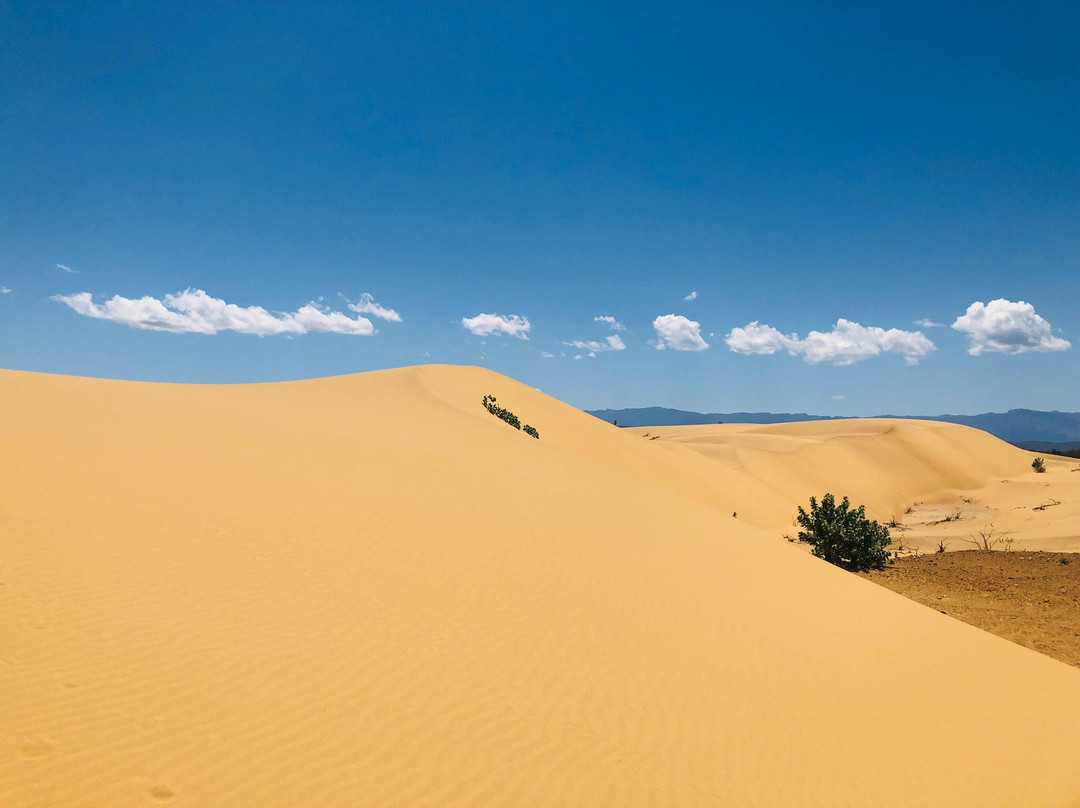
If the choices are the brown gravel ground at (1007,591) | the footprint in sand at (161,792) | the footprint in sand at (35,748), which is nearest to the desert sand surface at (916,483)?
the brown gravel ground at (1007,591)

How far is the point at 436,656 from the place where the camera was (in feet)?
15.5

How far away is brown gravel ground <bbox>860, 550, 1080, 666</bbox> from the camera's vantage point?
26.3ft

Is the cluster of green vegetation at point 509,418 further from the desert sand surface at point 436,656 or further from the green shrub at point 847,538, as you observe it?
the desert sand surface at point 436,656

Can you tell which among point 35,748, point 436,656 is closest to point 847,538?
point 436,656

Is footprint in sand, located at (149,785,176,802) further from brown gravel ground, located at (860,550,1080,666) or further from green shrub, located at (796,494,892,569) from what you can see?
green shrub, located at (796,494,892,569)

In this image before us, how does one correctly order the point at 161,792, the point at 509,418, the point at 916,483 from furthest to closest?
1. the point at 916,483
2. the point at 509,418
3. the point at 161,792

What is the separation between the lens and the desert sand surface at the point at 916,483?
1734 centimetres

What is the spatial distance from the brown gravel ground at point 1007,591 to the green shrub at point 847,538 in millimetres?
420

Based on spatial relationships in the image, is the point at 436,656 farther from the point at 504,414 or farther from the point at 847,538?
the point at 504,414

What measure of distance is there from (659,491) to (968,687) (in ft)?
25.3

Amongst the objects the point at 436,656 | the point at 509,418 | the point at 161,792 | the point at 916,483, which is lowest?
the point at 161,792

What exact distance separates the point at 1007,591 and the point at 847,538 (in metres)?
3.25

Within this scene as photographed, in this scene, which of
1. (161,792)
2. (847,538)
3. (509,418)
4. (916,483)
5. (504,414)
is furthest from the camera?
(916,483)

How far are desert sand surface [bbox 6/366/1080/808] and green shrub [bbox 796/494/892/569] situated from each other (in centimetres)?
414
